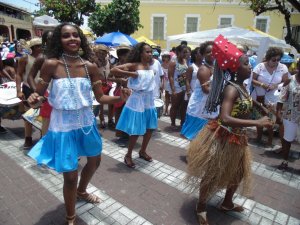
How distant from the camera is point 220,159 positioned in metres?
2.82

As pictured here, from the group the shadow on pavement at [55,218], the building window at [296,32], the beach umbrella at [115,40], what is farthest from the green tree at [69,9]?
the building window at [296,32]

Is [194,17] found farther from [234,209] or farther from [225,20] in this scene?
[234,209]

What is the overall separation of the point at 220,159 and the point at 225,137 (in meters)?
0.23

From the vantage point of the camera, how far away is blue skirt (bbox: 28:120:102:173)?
103 inches

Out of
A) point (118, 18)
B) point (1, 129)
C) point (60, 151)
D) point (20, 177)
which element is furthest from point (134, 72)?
point (118, 18)

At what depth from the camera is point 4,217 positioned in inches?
123

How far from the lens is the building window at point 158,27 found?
102 ft

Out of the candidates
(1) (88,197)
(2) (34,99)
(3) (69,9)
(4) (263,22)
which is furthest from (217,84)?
(4) (263,22)

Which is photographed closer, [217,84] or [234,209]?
[217,84]

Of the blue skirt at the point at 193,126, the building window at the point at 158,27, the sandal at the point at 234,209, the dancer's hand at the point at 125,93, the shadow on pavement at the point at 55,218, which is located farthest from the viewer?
the building window at the point at 158,27

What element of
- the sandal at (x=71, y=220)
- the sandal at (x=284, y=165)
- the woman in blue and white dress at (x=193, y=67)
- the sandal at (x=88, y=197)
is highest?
the woman in blue and white dress at (x=193, y=67)

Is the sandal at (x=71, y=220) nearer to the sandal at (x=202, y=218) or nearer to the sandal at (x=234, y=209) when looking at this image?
the sandal at (x=202, y=218)

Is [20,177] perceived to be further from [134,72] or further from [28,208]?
[134,72]

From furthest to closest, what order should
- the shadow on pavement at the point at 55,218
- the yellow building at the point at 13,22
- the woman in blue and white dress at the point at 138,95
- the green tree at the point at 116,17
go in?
1. the yellow building at the point at 13,22
2. the green tree at the point at 116,17
3. the woman in blue and white dress at the point at 138,95
4. the shadow on pavement at the point at 55,218
